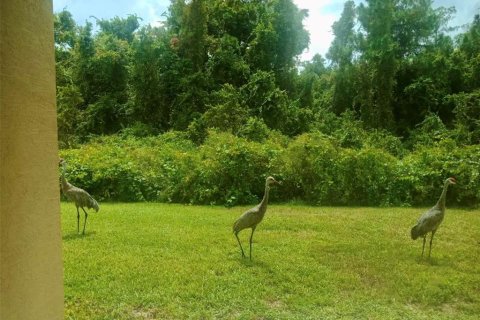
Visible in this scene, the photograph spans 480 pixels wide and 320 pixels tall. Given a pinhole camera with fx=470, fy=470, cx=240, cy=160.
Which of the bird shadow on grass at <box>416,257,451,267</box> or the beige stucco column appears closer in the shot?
the beige stucco column

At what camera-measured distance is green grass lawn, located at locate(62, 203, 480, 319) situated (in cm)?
467

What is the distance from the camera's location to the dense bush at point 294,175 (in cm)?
1168

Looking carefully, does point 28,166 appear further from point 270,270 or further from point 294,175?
point 294,175

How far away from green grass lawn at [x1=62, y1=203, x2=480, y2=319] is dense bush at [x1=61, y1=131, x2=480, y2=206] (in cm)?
234

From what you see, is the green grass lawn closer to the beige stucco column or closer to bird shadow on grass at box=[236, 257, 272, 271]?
bird shadow on grass at box=[236, 257, 272, 271]

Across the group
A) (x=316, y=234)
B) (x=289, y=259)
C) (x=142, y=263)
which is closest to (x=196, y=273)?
(x=142, y=263)

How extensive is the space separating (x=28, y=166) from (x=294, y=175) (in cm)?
1116

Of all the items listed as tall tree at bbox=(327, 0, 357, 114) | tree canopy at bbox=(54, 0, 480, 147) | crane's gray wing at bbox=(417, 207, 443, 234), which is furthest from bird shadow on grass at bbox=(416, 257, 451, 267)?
tall tree at bbox=(327, 0, 357, 114)

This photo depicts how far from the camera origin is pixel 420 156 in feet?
41.1

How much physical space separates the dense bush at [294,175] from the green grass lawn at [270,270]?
92.1 inches

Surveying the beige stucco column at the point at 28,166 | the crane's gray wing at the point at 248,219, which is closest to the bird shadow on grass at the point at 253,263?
the crane's gray wing at the point at 248,219

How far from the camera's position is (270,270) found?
5.89m

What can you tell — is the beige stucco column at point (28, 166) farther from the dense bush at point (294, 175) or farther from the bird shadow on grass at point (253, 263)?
the dense bush at point (294, 175)

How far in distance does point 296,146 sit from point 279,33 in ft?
45.4
